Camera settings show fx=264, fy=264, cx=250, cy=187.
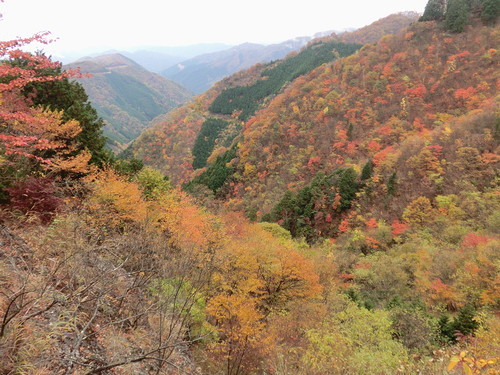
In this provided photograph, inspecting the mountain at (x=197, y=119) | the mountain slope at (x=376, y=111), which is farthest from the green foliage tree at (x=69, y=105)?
the mountain at (x=197, y=119)

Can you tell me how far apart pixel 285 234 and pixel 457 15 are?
6039 centimetres

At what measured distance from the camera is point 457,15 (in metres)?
54.3

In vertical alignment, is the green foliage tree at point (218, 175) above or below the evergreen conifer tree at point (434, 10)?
below

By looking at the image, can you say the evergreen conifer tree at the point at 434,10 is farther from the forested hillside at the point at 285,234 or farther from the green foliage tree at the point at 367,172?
the green foliage tree at the point at 367,172

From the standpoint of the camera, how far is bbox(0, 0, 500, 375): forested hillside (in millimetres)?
7629

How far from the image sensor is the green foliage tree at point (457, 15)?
5359 cm

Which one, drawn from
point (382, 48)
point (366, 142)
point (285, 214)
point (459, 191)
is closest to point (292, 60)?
point (382, 48)

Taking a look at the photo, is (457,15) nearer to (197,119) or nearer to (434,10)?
(434,10)

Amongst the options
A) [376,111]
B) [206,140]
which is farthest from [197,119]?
[376,111]

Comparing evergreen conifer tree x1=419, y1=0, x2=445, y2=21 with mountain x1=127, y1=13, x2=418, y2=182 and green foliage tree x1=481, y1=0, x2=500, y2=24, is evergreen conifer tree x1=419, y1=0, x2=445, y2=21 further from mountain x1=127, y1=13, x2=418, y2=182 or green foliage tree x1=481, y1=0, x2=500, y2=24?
mountain x1=127, y1=13, x2=418, y2=182

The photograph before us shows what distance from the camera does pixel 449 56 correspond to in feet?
170

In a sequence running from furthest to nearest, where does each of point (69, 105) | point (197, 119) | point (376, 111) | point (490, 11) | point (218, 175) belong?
point (197, 119)
point (218, 175)
point (376, 111)
point (490, 11)
point (69, 105)

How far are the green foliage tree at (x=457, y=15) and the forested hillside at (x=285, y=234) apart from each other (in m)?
0.69

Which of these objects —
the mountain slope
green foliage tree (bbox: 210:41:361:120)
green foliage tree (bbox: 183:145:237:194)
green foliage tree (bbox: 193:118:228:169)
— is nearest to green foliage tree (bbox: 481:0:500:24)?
the mountain slope
